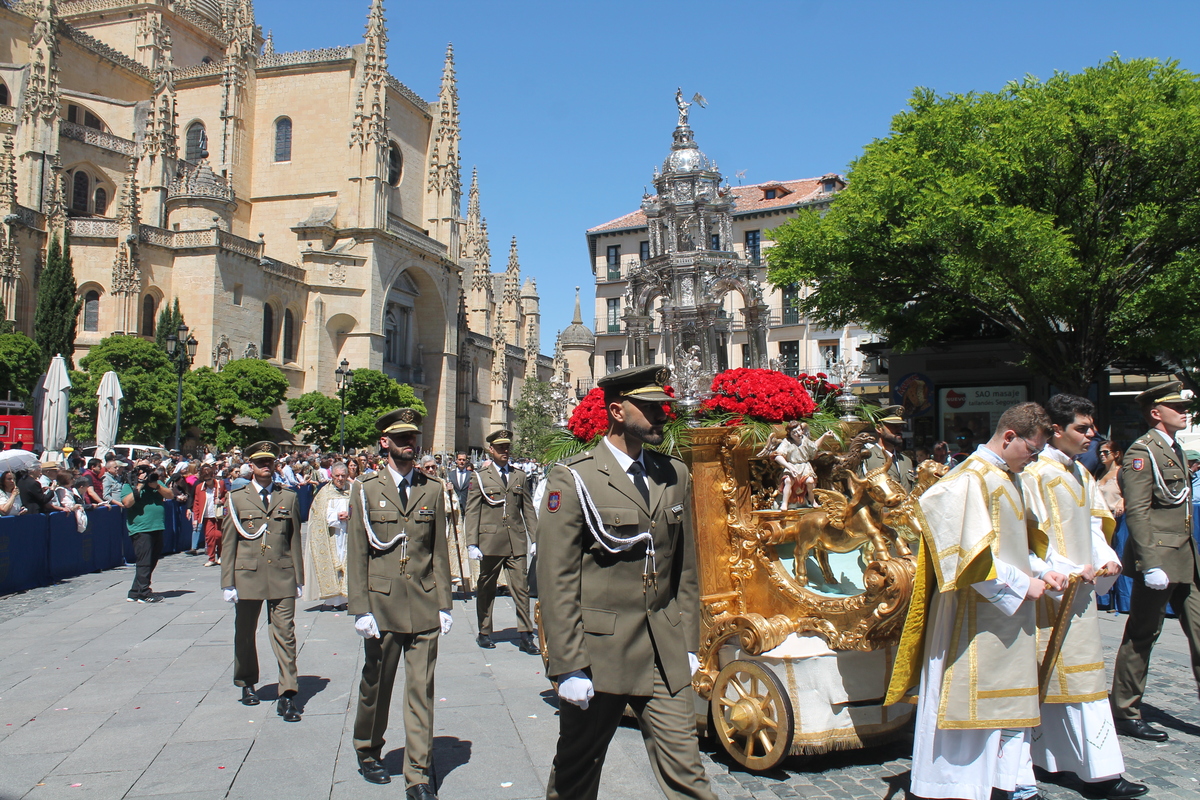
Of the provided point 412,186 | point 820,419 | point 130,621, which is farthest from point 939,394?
point 412,186

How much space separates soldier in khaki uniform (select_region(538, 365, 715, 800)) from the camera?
318 cm

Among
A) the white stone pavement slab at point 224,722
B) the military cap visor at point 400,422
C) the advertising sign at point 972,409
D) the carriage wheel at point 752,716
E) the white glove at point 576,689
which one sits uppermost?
the advertising sign at point 972,409

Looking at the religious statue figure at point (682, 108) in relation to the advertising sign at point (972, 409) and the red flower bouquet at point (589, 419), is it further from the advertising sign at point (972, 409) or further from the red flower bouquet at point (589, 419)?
the advertising sign at point (972, 409)

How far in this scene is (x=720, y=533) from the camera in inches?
204

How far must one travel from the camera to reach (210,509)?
1445 cm

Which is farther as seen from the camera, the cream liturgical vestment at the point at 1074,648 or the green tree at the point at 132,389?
the green tree at the point at 132,389

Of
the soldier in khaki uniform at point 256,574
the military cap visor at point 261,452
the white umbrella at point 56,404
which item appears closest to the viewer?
the soldier in khaki uniform at point 256,574

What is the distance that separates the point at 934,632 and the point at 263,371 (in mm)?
35901

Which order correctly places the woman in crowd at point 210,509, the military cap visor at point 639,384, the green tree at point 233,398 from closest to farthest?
1. the military cap visor at point 639,384
2. the woman in crowd at point 210,509
3. the green tree at point 233,398

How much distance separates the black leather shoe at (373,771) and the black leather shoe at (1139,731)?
4453mm

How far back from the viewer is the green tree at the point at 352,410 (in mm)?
39688

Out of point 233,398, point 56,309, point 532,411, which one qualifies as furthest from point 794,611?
point 532,411

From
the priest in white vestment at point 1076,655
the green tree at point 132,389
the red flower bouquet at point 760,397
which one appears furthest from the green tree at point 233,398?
the priest in white vestment at point 1076,655

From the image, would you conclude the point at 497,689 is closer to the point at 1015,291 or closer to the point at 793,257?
the point at 1015,291
